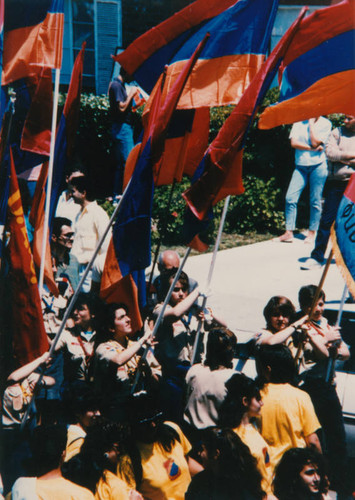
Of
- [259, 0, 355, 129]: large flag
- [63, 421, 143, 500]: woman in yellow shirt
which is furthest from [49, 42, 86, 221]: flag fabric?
[63, 421, 143, 500]: woman in yellow shirt

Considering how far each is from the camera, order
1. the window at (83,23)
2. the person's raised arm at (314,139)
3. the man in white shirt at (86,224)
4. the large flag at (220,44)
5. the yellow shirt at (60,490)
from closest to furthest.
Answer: the yellow shirt at (60,490) → the large flag at (220,44) → the man in white shirt at (86,224) → the person's raised arm at (314,139) → the window at (83,23)

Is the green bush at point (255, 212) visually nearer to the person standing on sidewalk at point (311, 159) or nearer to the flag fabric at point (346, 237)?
the person standing on sidewalk at point (311, 159)

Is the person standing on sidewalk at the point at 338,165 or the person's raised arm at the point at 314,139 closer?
the person standing on sidewalk at the point at 338,165

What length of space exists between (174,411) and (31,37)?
9.81 feet

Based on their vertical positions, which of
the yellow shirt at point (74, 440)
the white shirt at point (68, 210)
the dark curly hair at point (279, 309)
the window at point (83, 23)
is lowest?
the yellow shirt at point (74, 440)

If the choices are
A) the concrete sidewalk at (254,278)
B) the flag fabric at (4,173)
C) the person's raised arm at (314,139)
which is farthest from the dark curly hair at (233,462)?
the person's raised arm at (314,139)

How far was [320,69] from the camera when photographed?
4.96 meters

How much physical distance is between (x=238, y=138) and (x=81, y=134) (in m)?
7.71

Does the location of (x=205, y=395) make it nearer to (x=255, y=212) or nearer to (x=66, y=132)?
(x=66, y=132)

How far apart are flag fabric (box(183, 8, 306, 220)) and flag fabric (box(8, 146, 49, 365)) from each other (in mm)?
1145

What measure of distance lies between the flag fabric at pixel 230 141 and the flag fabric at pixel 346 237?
806mm

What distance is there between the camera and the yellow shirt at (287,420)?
437 centimetres

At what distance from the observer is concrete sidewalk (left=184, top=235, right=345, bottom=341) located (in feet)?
25.1

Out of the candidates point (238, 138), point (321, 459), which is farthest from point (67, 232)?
point (321, 459)
